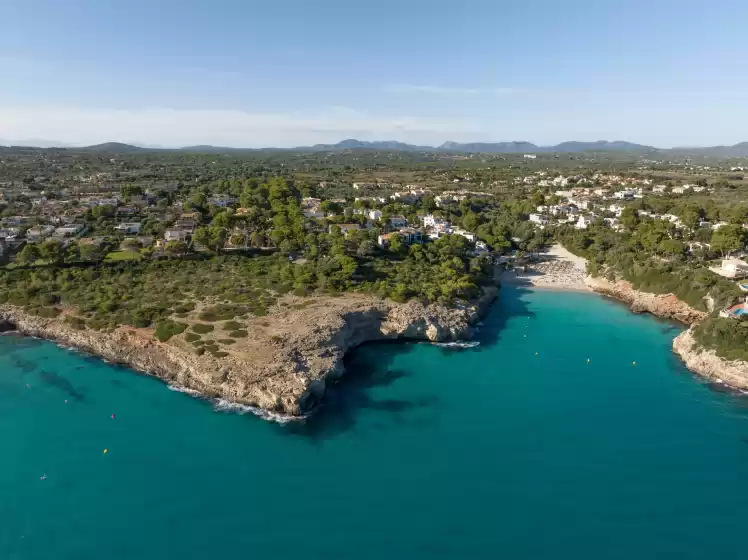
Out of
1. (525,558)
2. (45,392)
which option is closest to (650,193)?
(525,558)

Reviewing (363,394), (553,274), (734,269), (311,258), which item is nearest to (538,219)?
(553,274)

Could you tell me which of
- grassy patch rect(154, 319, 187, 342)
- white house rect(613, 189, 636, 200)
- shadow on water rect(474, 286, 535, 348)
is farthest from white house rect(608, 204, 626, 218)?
grassy patch rect(154, 319, 187, 342)

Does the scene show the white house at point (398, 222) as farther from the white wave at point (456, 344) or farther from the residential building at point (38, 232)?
the residential building at point (38, 232)

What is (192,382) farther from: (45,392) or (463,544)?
(463,544)

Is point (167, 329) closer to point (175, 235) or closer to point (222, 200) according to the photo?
point (175, 235)

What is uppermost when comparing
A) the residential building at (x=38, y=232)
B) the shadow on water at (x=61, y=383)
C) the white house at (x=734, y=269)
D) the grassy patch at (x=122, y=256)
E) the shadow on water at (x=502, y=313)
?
the residential building at (x=38, y=232)

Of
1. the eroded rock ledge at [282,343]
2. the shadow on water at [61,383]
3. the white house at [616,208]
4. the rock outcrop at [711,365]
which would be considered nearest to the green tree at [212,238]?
the eroded rock ledge at [282,343]
